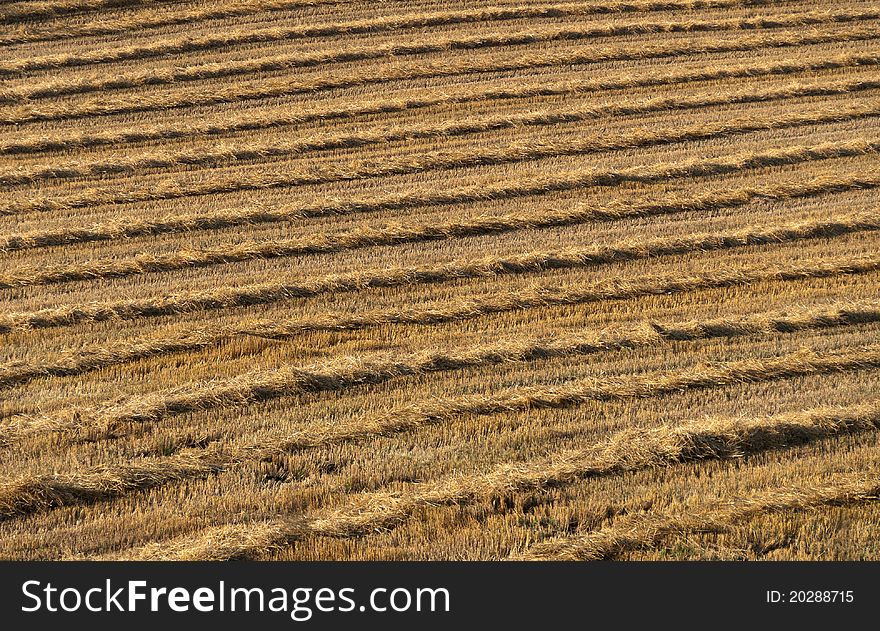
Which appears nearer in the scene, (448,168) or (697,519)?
(697,519)

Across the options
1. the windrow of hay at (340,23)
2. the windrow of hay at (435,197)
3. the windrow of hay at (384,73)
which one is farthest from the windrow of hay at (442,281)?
the windrow of hay at (340,23)

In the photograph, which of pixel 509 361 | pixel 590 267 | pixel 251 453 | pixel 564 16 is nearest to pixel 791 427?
pixel 509 361

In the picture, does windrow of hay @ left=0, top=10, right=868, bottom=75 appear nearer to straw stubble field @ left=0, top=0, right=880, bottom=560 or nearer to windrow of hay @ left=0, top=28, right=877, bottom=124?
straw stubble field @ left=0, top=0, right=880, bottom=560

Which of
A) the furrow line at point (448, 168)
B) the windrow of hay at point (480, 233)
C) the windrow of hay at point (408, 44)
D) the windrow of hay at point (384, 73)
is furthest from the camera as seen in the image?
the windrow of hay at point (408, 44)

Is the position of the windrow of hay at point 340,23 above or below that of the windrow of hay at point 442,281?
above

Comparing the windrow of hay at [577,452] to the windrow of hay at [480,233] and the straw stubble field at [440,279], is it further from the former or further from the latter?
the windrow of hay at [480,233]

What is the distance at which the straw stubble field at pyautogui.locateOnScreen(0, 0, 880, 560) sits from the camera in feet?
28.2

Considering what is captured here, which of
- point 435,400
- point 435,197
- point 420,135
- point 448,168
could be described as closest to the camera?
point 435,400

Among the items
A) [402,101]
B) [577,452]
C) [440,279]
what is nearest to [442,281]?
[440,279]

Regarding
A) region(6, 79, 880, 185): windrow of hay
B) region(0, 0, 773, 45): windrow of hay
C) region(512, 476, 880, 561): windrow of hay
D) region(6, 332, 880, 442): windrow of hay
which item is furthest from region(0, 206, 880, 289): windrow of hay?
region(0, 0, 773, 45): windrow of hay

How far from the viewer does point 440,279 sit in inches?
471

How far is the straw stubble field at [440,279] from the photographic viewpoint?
338 inches

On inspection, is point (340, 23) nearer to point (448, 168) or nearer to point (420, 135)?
point (420, 135)

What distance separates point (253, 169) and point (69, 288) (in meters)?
3.37
